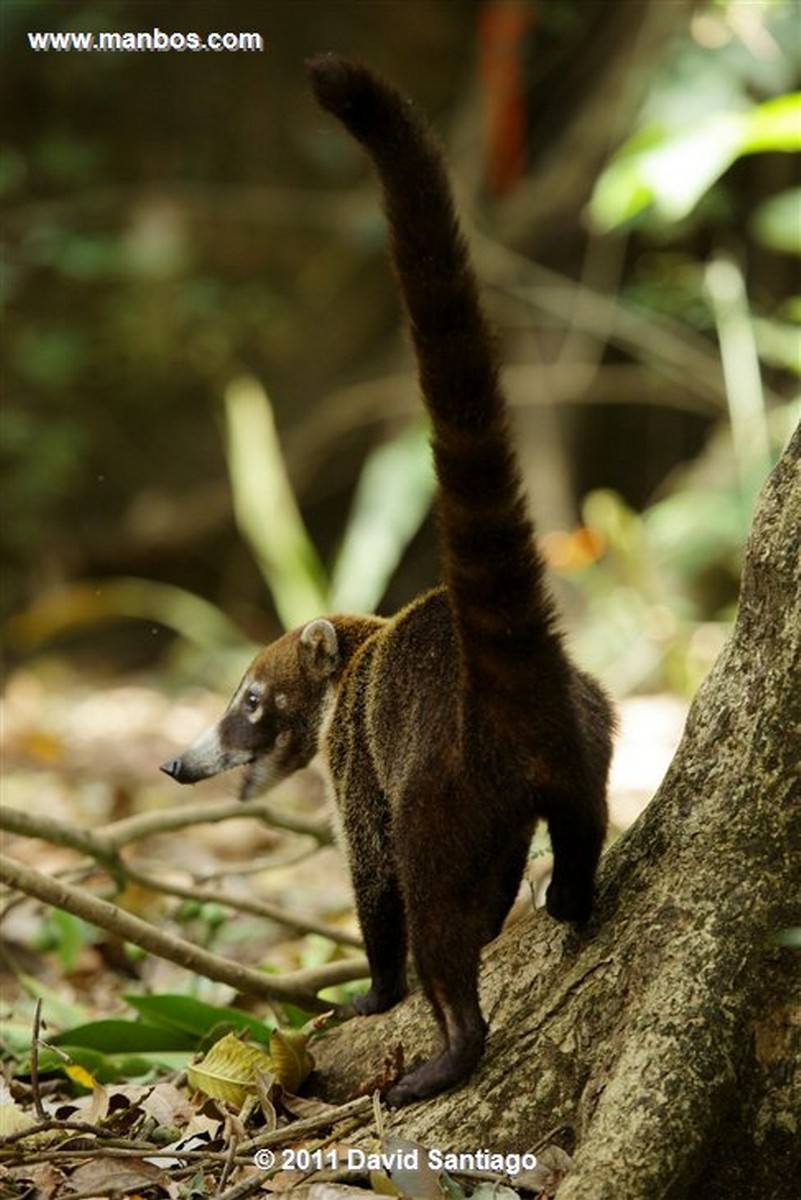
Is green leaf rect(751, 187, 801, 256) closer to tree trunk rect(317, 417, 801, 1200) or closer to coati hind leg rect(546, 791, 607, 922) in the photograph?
tree trunk rect(317, 417, 801, 1200)

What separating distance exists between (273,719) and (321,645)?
0.28 meters

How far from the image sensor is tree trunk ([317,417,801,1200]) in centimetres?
232

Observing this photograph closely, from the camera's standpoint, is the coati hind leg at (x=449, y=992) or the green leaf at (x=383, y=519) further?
the green leaf at (x=383, y=519)

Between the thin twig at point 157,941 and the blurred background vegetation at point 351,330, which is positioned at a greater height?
the blurred background vegetation at point 351,330

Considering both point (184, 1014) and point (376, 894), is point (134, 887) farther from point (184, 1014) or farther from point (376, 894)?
point (376, 894)

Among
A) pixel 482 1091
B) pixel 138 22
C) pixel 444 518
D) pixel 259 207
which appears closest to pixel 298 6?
pixel 138 22

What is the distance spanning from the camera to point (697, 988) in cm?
238

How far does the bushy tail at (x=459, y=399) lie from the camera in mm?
2145

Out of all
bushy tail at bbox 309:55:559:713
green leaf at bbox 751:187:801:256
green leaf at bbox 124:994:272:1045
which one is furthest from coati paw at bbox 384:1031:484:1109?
green leaf at bbox 751:187:801:256

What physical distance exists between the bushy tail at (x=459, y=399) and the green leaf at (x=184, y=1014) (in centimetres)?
122

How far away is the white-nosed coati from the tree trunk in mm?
88

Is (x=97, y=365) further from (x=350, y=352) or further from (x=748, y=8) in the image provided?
(x=748, y=8)

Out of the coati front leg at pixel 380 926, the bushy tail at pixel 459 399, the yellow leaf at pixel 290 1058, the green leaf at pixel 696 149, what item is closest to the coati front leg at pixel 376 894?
the coati front leg at pixel 380 926

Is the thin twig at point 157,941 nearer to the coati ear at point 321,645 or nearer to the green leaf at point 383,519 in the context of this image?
the coati ear at point 321,645
